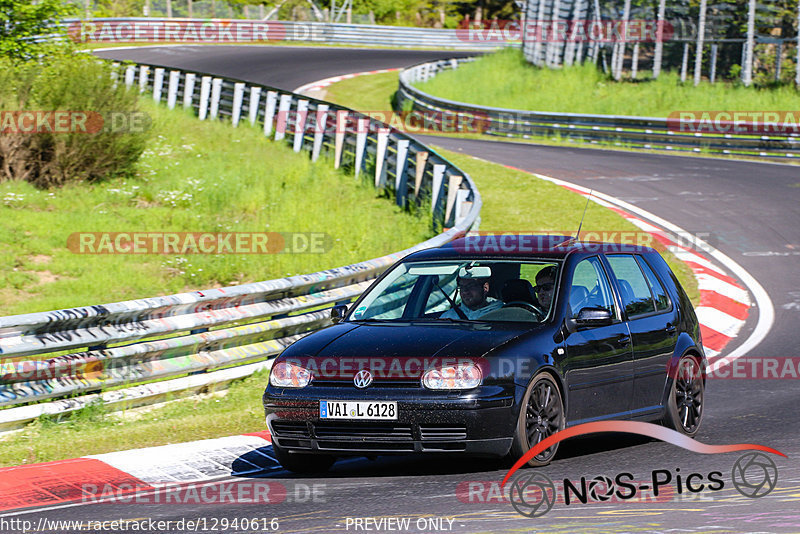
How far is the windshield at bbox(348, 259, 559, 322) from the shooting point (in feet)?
24.3

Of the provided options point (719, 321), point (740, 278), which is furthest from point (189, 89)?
point (719, 321)

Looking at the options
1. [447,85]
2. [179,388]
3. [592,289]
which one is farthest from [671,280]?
[447,85]

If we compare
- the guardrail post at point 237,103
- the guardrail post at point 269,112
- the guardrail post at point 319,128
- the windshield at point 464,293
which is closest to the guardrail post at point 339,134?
the guardrail post at point 319,128

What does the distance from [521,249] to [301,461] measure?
2.24 meters

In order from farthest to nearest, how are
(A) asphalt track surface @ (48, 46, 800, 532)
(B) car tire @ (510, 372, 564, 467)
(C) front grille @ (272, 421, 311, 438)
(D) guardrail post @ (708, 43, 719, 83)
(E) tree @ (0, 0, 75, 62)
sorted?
(D) guardrail post @ (708, 43, 719, 83) < (E) tree @ (0, 0, 75, 62) < (C) front grille @ (272, 421, 311, 438) < (B) car tire @ (510, 372, 564, 467) < (A) asphalt track surface @ (48, 46, 800, 532)

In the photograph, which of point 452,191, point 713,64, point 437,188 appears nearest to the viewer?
point 452,191

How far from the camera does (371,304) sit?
309 inches

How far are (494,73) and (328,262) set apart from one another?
27.2m

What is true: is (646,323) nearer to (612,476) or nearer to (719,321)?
(612,476)

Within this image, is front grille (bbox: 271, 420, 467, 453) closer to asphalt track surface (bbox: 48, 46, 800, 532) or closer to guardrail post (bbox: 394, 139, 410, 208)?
asphalt track surface (bbox: 48, 46, 800, 532)

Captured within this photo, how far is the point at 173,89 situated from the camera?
1214 inches

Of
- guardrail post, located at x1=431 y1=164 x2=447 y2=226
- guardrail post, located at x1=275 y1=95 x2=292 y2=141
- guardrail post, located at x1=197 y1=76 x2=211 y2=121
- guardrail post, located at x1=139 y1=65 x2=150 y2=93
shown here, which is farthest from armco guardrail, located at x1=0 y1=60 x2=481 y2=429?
guardrail post, located at x1=139 y1=65 x2=150 y2=93

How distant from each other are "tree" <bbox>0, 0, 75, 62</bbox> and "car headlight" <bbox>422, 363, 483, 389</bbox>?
58.6 feet

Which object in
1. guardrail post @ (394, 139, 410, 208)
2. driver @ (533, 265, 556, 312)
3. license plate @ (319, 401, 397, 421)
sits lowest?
guardrail post @ (394, 139, 410, 208)
